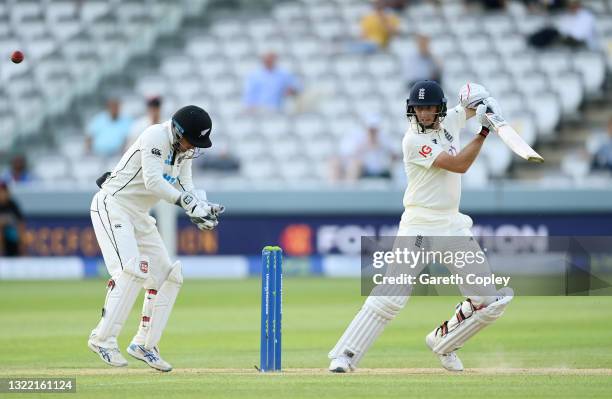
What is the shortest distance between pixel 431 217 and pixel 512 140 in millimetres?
727

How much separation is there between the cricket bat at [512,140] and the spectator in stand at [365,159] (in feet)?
28.5

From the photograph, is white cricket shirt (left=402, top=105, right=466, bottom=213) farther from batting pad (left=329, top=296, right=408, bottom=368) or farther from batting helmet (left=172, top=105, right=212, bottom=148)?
batting helmet (left=172, top=105, right=212, bottom=148)

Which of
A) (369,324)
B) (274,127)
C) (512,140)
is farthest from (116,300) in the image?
(274,127)

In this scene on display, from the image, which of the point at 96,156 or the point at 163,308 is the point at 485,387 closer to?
the point at 163,308

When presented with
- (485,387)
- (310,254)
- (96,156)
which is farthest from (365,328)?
(96,156)

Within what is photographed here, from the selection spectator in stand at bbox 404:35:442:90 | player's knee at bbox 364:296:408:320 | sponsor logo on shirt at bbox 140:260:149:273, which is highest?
spectator in stand at bbox 404:35:442:90

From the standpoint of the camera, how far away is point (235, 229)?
56.0 feet

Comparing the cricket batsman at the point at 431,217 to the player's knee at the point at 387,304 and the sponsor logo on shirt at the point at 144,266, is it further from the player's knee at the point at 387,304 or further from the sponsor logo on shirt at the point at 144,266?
the sponsor logo on shirt at the point at 144,266

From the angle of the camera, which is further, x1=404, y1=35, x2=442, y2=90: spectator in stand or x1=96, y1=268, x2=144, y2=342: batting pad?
x1=404, y1=35, x2=442, y2=90: spectator in stand

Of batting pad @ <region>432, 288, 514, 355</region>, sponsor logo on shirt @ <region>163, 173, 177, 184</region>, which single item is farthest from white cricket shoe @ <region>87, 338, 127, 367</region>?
batting pad @ <region>432, 288, 514, 355</region>

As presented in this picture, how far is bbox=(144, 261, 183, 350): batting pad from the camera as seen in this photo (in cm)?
849

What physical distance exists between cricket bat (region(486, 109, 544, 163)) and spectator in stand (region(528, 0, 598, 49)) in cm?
1102

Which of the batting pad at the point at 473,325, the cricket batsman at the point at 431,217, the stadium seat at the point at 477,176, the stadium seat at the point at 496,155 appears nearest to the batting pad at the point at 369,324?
the cricket batsman at the point at 431,217

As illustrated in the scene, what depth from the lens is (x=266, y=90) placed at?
18406 mm
